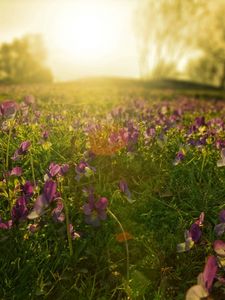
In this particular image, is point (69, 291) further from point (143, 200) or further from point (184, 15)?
point (184, 15)

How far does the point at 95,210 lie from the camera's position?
253 centimetres

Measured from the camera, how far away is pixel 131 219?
331 centimetres

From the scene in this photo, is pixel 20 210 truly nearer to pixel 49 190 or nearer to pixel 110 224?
pixel 49 190

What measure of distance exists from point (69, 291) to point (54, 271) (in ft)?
0.63

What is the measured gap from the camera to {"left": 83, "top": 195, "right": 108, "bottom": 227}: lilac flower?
96.0 inches

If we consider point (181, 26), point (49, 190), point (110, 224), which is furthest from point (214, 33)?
point (49, 190)

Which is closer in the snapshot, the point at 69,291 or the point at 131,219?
the point at 69,291

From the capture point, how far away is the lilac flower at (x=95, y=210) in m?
2.44

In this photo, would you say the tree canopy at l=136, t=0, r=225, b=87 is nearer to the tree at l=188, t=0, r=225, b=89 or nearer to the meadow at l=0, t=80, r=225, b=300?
the tree at l=188, t=0, r=225, b=89

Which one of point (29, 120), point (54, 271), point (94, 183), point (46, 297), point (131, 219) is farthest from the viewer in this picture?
point (29, 120)

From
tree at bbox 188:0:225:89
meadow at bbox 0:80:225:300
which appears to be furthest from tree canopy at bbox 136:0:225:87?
meadow at bbox 0:80:225:300

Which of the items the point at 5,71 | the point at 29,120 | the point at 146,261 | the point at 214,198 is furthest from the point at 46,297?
the point at 5,71

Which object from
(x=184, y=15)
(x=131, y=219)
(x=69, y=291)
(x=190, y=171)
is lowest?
(x=69, y=291)

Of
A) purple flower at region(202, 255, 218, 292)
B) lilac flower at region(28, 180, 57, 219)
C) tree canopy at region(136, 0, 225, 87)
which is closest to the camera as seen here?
purple flower at region(202, 255, 218, 292)
